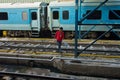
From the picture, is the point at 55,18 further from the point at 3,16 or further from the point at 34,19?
the point at 3,16

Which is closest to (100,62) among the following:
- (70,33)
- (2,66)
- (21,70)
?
(21,70)

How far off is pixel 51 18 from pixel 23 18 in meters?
2.70

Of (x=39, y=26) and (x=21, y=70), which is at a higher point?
(x=39, y=26)

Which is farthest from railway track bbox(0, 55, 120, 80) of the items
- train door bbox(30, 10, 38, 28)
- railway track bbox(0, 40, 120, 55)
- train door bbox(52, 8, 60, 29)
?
train door bbox(30, 10, 38, 28)

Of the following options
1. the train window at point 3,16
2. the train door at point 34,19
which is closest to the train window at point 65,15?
the train door at point 34,19

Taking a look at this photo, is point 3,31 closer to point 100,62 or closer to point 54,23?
point 54,23

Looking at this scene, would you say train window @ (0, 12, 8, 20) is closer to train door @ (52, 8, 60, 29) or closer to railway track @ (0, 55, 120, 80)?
train door @ (52, 8, 60, 29)

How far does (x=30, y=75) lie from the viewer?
10.6m

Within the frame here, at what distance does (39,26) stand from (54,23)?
58.5 inches

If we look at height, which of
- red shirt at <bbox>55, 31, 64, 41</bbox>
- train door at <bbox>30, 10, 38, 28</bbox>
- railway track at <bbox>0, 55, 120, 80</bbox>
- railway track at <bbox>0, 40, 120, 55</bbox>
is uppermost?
train door at <bbox>30, 10, 38, 28</bbox>

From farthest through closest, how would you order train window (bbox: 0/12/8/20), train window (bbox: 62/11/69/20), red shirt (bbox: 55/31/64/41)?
train window (bbox: 0/12/8/20)
train window (bbox: 62/11/69/20)
red shirt (bbox: 55/31/64/41)

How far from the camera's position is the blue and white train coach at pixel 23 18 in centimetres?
2284

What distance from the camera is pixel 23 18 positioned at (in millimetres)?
23062

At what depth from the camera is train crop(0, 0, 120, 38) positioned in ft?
68.7
